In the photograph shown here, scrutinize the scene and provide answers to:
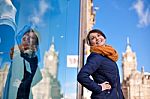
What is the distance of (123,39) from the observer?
2104mm

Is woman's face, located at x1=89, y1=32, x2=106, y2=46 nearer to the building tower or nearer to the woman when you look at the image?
the woman

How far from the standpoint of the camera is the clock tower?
204 cm

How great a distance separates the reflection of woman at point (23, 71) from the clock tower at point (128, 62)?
2.43 feet

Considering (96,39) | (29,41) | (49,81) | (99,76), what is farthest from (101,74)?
(29,41)

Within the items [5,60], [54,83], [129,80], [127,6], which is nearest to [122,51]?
[129,80]

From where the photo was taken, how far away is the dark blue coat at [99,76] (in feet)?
2.95

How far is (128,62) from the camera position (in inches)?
81.5

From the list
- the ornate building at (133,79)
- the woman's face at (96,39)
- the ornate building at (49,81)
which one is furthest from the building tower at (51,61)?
the woman's face at (96,39)

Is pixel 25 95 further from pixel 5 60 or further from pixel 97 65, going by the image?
pixel 97 65

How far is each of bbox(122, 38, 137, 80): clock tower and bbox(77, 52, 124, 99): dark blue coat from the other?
3.60 feet

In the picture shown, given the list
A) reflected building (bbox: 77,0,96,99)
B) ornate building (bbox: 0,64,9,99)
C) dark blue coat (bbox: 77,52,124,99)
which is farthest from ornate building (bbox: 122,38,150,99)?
dark blue coat (bbox: 77,52,124,99)

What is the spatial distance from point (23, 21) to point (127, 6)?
960mm

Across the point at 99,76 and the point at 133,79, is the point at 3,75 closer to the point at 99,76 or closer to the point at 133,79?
the point at 133,79

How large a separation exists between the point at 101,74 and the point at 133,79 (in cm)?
124
